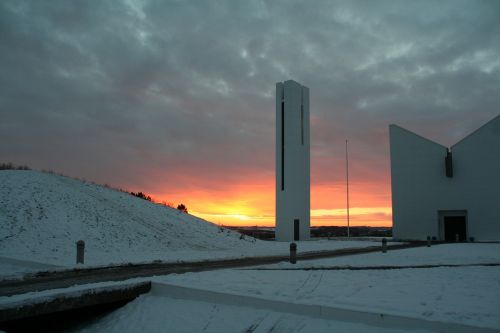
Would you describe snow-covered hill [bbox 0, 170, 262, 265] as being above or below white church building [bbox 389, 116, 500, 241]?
below

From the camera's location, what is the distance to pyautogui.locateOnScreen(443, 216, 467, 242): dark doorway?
146 ft

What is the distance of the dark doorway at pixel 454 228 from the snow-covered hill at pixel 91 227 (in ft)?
79.4

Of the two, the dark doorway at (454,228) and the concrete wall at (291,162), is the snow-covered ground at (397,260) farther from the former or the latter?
the dark doorway at (454,228)

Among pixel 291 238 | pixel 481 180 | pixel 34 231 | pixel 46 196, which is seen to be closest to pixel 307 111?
pixel 291 238

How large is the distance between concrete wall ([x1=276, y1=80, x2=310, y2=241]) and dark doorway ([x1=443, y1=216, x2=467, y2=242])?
14.7 metres

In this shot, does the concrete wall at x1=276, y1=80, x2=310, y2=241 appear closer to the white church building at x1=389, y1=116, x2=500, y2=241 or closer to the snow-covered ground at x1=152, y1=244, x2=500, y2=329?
the white church building at x1=389, y1=116, x2=500, y2=241

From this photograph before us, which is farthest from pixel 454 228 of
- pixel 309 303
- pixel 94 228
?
pixel 309 303

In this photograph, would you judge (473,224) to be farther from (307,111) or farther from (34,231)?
(34,231)

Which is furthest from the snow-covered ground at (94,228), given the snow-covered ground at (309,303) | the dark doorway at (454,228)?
the dark doorway at (454,228)

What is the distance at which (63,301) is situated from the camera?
8.29m

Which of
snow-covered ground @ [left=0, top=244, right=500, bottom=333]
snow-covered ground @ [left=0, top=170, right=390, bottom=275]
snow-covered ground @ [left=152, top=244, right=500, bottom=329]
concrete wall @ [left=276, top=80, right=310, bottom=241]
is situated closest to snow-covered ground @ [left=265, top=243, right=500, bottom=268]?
snow-covered ground @ [left=152, top=244, right=500, bottom=329]

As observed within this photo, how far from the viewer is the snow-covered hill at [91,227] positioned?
63.4ft

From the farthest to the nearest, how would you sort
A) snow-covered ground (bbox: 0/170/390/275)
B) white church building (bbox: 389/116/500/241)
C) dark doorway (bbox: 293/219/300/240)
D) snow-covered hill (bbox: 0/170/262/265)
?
dark doorway (bbox: 293/219/300/240) < white church building (bbox: 389/116/500/241) < snow-covered hill (bbox: 0/170/262/265) < snow-covered ground (bbox: 0/170/390/275)

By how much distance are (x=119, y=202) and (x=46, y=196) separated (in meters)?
5.87
